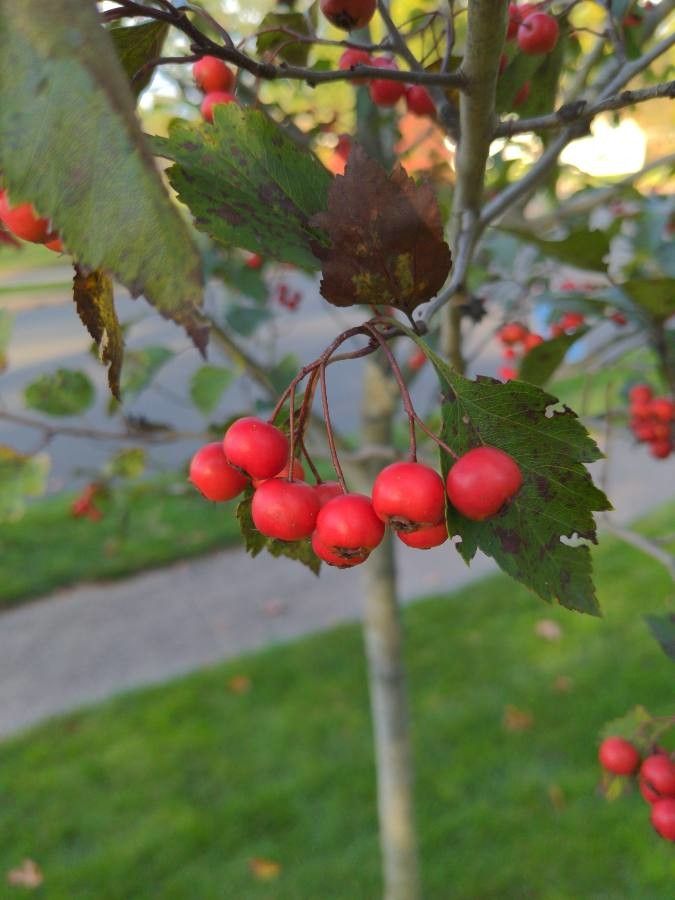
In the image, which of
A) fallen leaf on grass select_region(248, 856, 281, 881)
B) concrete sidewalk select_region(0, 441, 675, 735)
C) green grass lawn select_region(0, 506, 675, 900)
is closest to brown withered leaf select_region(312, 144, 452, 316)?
green grass lawn select_region(0, 506, 675, 900)

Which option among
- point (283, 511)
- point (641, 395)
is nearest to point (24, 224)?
point (283, 511)

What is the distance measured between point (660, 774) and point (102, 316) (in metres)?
1.15

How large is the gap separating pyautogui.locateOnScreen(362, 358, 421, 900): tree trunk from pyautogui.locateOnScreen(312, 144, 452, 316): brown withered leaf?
5.15ft

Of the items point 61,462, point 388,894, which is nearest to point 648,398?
point 388,894

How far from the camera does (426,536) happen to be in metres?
0.71

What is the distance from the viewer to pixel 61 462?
6.92 m

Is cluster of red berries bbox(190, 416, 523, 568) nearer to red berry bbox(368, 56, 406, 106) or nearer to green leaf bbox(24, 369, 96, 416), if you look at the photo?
red berry bbox(368, 56, 406, 106)

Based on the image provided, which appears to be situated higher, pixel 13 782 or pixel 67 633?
pixel 13 782

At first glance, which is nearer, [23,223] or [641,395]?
[23,223]

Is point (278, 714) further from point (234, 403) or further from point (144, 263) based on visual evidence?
point (234, 403)

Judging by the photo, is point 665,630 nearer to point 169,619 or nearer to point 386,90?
point 386,90

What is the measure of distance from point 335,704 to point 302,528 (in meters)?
3.33

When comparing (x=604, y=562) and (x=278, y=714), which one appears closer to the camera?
(x=278, y=714)

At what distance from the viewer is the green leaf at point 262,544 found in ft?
2.66
